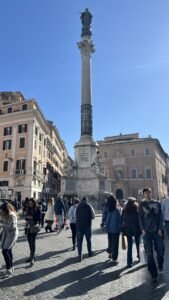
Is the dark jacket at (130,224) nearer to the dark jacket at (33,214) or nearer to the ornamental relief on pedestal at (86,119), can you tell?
the dark jacket at (33,214)

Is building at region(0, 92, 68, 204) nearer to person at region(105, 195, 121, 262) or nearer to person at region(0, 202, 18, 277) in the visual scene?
person at region(105, 195, 121, 262)

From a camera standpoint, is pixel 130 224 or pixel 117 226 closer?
pixel 130 224

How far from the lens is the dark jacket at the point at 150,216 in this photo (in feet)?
19.2

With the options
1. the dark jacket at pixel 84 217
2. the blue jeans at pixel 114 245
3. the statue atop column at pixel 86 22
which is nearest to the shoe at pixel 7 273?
the dark jacket at pixel 84 217

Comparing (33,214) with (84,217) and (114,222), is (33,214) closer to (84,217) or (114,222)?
(84,217)

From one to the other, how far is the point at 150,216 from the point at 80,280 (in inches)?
75.8

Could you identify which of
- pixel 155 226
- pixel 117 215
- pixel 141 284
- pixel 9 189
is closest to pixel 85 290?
pixel 141 284

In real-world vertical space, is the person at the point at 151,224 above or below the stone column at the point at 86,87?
below

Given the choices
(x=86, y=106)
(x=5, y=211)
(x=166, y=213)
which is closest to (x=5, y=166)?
(x=86, y=106)

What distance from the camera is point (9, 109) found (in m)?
43.1

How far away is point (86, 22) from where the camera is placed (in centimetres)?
3562

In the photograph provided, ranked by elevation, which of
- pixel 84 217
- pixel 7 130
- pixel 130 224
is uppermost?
pixel 7 130

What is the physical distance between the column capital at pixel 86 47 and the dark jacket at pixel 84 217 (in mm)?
28701

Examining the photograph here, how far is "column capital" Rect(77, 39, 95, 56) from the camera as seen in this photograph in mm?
33678
